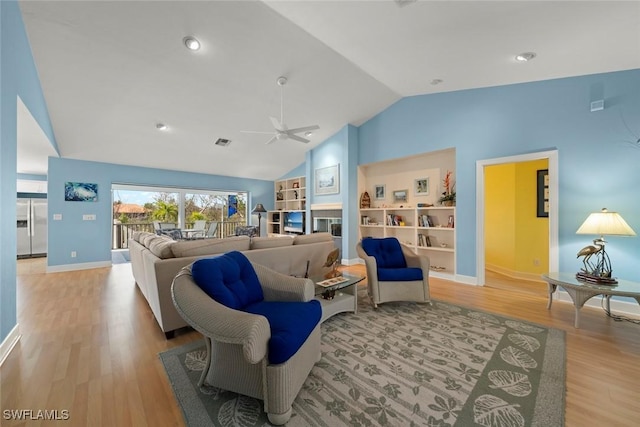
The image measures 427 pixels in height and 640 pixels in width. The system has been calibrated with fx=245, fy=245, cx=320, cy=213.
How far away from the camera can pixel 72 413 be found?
1.44 m

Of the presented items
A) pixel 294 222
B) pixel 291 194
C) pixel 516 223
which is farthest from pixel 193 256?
pixel 291 194

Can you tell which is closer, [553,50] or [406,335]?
[406,335]

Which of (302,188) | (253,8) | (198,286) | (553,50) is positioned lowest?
(198,286)

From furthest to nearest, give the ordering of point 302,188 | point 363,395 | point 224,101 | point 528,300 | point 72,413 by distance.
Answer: point 302,188 < point 224,101 < point 528,300 < point 363,395 < point 72,413

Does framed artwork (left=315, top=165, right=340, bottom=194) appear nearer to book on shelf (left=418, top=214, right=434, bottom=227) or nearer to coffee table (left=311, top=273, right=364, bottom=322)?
book on shelf (left=418, top=214, right=434, bottom=227)

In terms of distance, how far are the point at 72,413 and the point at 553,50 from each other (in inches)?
207

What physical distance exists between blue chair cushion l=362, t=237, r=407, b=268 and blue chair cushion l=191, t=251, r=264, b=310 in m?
1.77

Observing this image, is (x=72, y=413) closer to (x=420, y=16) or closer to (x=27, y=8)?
(x=27, y=8)

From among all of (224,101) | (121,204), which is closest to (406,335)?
(224,101)

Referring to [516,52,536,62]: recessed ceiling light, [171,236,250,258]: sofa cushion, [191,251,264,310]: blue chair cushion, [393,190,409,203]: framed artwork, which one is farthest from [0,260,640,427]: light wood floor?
[516,52,536,62]: recessed ceiling light

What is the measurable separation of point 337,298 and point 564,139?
146 inches

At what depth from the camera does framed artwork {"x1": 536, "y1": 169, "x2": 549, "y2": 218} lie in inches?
166

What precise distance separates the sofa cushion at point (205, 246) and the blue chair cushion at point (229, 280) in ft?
2.80

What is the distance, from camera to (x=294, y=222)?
780cm
